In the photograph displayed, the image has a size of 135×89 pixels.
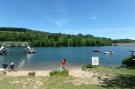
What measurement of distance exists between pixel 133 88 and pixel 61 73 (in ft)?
31.4

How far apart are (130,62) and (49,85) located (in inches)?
963

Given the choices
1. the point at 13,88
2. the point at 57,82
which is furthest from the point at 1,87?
the point at 57,82

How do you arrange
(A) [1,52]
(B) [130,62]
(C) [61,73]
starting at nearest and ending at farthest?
1. (C) [61,73]
2. (B) [130,62]
3. (A) [1,52]

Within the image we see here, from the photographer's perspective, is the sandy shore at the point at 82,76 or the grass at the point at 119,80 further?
the sandy shore at the point at 82,76

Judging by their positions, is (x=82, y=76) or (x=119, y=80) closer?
(x=119, y=80)

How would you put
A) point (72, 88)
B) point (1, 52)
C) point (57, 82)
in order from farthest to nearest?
1. point (1, 52)
2. point (57, 82)
3. point (72, 88)

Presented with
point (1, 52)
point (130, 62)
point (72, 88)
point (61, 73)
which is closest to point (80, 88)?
point (72, 88)

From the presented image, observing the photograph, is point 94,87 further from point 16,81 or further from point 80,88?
point 16,81

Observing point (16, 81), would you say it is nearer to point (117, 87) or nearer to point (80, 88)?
point (80, 88)

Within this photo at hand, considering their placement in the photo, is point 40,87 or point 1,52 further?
point 1,52

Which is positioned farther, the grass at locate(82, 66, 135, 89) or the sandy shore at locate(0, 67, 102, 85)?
the sandy shore at locate(0, 67, 102, 85)

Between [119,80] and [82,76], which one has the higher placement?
[119,80]

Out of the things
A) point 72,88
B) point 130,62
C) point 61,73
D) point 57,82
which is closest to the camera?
point 72,88

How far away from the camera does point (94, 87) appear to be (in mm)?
18797
